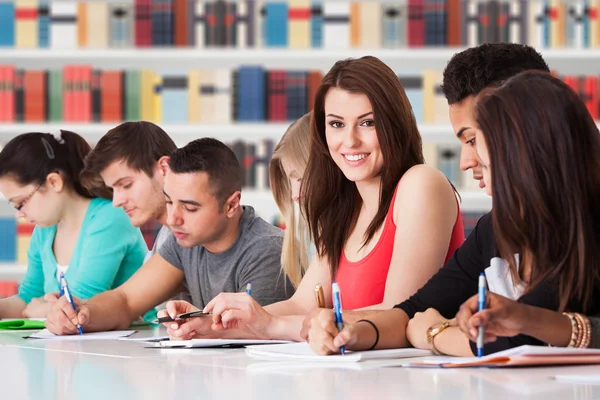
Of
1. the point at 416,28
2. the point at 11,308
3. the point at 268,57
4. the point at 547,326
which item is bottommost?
the point at 11,308

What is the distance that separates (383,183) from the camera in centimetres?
196

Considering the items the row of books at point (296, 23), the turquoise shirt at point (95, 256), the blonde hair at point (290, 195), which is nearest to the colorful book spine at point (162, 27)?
the row of books at point (296, 23)

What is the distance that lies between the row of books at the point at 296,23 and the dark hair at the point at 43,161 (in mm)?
1343

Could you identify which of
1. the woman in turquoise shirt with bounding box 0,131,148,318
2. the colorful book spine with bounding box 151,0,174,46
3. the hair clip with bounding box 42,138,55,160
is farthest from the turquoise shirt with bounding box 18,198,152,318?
the colorful book spine with bounding box 151,0,174,46

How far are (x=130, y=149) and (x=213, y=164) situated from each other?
49cm

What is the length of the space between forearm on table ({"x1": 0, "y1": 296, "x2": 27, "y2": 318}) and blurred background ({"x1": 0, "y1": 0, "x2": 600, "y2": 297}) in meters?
1.22

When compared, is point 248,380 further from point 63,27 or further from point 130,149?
point 63,27

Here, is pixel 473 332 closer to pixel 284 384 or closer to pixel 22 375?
pixel 284 384

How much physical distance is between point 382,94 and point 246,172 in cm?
239

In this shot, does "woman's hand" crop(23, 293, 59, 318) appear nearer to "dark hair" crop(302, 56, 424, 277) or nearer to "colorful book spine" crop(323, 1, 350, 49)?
"dark hair" crop(302, 56, 424, 277)

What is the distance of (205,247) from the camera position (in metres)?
2.50

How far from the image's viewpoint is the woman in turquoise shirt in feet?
9.38

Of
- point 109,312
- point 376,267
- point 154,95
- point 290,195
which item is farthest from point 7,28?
point 376,267

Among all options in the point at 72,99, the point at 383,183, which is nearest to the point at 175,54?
the point at 72,99
